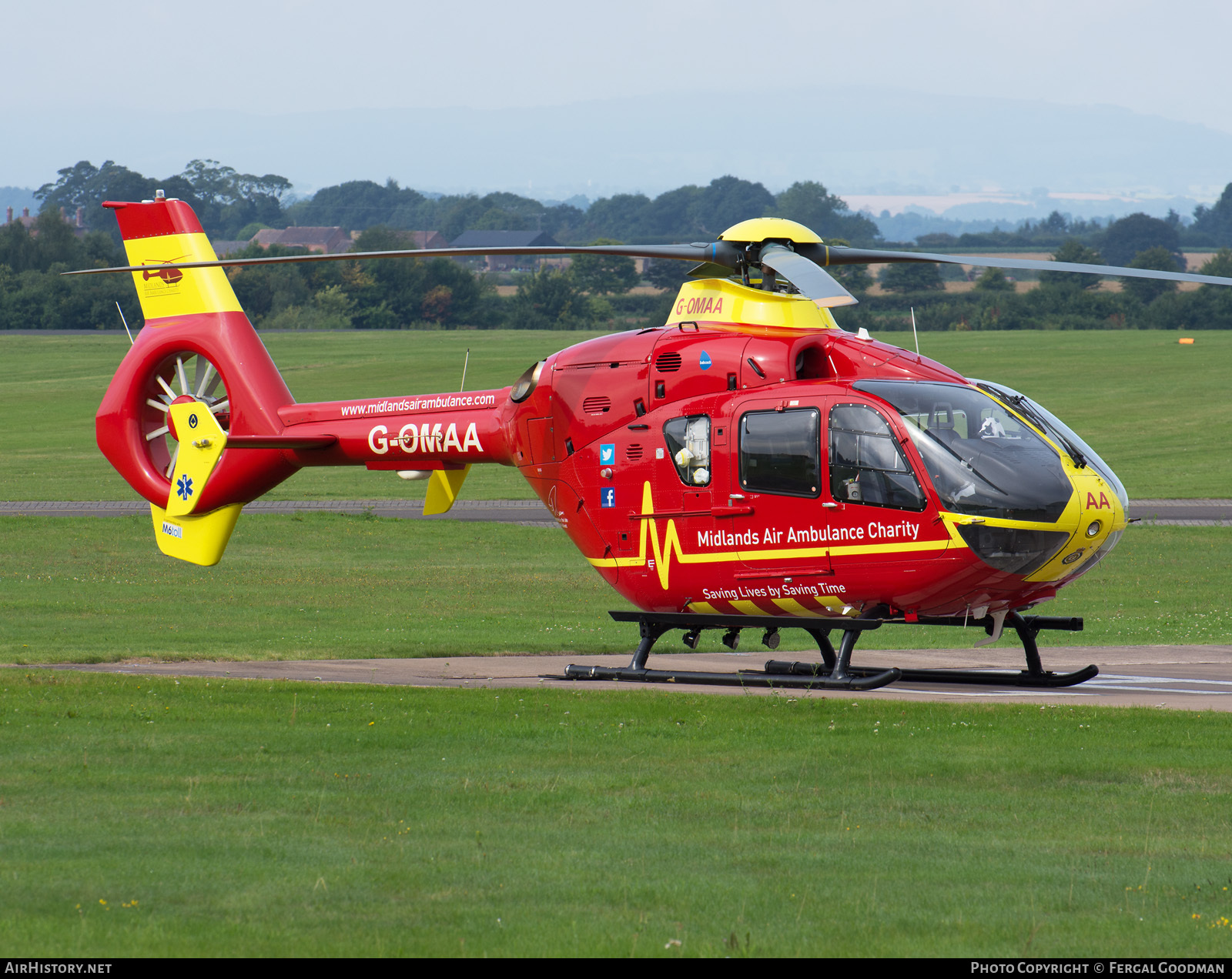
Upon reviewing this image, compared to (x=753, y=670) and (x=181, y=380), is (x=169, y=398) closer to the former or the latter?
(x=181, y=380)

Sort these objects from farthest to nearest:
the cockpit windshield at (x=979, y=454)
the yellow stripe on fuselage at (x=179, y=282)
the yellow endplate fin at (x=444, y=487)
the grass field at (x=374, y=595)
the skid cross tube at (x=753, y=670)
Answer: the grass field at (x=374, y=595)
the yellow stripe on fuselage at (x=179, y=282)
the yellow endplate fin at (x=444, y=487)
the skid cross tube at (x=753, y=670)
the cockpit windshield at (x=979, y=454)

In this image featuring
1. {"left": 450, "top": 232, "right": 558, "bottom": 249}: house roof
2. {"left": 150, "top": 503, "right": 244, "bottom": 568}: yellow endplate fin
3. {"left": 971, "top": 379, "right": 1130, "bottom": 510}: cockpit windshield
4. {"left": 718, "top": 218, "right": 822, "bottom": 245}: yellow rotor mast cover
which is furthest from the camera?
{"left": 450, "top": 232, "right": 558, "bottom": 249}: house roof

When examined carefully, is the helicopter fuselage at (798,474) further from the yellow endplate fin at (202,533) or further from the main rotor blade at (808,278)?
the yellow endplate fin at (202,533)

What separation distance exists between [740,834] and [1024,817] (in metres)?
2.03

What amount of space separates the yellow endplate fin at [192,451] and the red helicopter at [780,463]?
191 cm

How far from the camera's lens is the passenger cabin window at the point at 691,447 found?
49.7ft

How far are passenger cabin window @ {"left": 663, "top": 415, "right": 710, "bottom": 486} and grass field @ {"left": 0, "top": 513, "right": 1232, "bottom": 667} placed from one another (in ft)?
15.5

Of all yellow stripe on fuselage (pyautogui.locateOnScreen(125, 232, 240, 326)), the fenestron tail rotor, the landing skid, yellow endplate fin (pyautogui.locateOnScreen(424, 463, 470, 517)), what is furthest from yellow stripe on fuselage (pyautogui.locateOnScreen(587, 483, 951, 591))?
yellow stripe on fuselage (pyautogui.locateOnScreen(125, 232, 240, 326))

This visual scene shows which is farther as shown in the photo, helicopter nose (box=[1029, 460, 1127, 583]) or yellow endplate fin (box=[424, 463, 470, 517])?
yellow endplate fin (box=[424, 463, 470, 517])

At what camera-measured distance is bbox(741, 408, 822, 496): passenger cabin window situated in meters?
14.4

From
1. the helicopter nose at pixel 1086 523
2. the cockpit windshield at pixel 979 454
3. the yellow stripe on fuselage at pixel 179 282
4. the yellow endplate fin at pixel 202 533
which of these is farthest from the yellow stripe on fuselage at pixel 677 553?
the yellow stripe on fuselage at pixel 179 282

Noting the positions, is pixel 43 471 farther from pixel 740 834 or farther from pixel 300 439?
pixel 740 834

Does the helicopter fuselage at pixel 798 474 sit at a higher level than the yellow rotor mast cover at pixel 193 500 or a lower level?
higher

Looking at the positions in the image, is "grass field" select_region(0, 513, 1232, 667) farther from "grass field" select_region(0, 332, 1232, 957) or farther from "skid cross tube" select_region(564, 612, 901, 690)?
"skid cross tube" select_region(564, 612, 901, 690)
